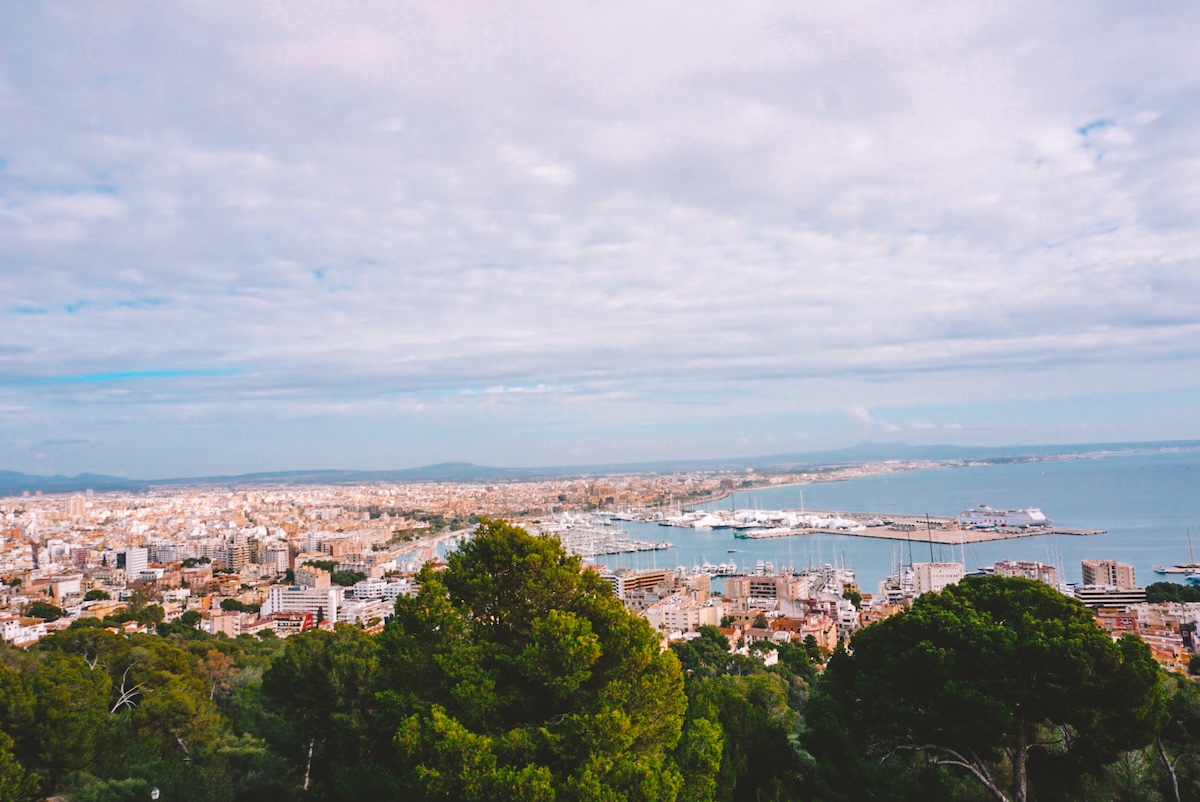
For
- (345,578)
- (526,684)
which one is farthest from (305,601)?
(526,684)

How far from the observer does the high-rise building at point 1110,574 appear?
73.7 ft

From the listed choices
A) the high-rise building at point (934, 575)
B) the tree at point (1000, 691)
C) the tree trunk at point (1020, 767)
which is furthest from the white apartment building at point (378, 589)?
the tree trunk at point (1020, 767)

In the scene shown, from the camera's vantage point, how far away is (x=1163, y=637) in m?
15.7

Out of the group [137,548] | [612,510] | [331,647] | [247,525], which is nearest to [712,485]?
[612,510]

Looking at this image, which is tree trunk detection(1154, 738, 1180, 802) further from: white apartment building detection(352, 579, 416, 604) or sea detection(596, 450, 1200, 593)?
sea detection(596, 450, 1200, 593)

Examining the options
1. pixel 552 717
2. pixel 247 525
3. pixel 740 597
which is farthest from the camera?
pixel 247 525

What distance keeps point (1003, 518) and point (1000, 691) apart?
45800 mm

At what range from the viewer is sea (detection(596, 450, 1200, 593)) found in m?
33.5

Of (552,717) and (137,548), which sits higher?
(552,717)

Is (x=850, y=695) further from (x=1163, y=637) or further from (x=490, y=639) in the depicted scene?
(x=1163, y=637)

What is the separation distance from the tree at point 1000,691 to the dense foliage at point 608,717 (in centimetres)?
1

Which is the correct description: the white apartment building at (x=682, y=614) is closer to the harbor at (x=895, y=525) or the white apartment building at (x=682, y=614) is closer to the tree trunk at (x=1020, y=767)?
the tree trunk at (x=1020, y=767)

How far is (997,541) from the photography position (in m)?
39.9

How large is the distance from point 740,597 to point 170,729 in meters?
22.1
